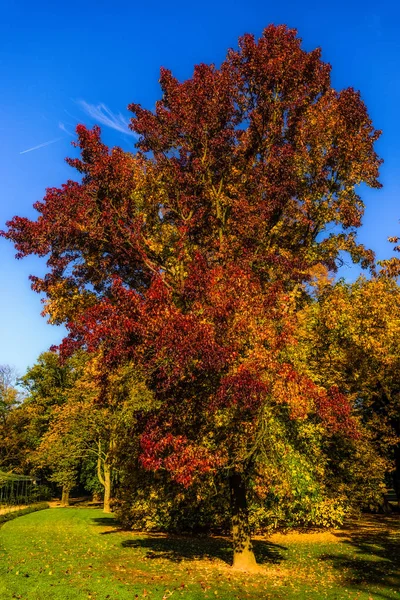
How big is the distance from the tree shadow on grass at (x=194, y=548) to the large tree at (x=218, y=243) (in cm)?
286

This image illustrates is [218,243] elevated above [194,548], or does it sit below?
above

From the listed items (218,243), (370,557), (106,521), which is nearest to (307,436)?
(370,557)

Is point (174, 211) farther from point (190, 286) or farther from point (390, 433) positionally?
point (390, 433)

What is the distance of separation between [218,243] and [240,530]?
29.4 feet

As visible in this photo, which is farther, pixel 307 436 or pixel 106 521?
pixel 106 521

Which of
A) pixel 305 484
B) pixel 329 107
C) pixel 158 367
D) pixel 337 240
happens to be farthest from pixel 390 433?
pixel 158 367

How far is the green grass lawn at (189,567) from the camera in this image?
1162 cm

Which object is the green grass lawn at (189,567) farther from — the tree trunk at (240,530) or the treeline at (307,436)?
the treeline at (307,436)

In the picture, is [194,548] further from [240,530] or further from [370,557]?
[370,557]

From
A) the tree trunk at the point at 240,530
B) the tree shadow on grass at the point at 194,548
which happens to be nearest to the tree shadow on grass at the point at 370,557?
the tree shadow on grass at the point at 194,548

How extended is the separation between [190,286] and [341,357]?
40.5 feet

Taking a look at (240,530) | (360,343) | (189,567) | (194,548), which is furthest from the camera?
(360,343)

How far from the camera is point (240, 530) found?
1489 centimetres

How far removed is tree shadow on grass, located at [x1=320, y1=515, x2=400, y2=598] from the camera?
1399cm
